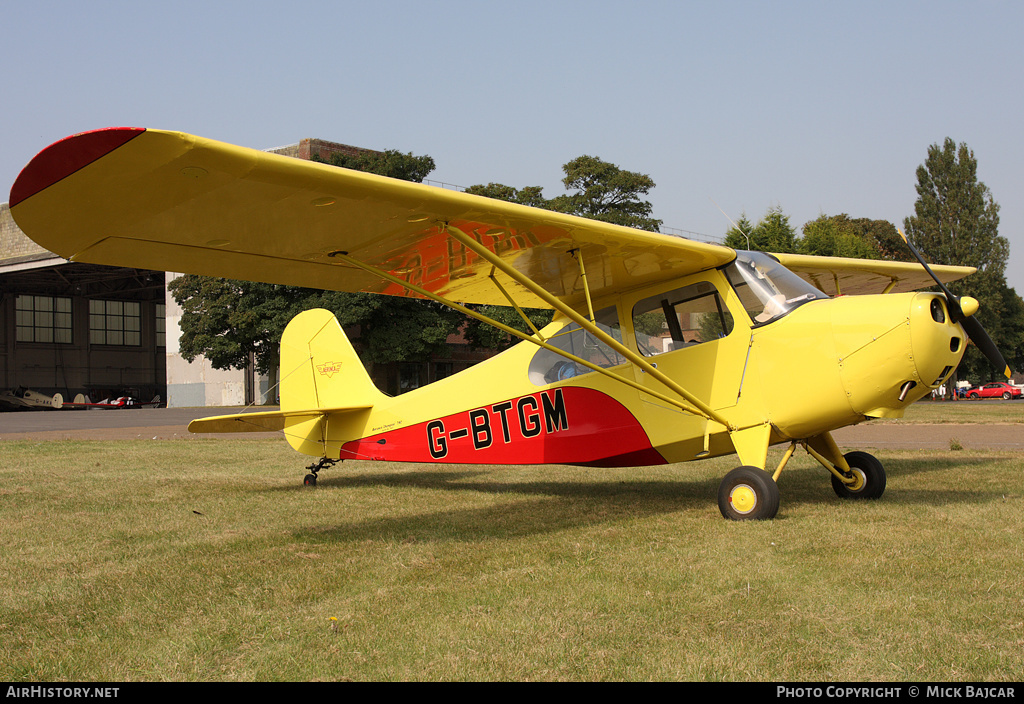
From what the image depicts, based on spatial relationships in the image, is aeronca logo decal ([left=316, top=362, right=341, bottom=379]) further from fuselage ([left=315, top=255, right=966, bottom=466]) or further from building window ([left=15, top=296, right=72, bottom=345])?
building window ([left=15, top=296, right=72, bottom=345])

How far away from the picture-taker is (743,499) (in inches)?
260

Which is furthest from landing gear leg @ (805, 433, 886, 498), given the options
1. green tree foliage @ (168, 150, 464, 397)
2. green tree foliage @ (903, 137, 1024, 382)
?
green tree foliage @ (903, 137, 1024, 382)

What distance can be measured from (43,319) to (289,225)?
6834 centimetres

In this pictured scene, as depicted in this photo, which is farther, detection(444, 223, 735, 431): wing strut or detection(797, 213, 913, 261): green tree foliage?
detection(797, 213, 913, 261): green tree foliage

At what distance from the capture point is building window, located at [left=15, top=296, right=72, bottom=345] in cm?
6228

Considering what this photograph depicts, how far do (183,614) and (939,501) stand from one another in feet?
21.8

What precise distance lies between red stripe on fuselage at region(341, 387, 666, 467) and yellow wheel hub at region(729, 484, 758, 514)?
3.58 ft

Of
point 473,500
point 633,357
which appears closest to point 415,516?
point 473,500

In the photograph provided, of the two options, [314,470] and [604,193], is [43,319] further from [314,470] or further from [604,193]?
[314,470]

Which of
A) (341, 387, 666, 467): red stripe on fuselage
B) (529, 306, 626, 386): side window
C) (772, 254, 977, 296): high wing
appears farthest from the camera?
(772, 254, 977, 296): high wing

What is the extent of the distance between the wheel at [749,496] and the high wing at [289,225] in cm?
205

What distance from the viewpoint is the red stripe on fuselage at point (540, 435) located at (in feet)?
25.7

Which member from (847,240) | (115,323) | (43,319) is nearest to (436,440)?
(847,240)

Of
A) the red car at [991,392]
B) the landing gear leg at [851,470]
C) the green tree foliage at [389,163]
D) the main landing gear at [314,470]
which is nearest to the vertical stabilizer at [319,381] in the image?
the main landing gear at [314,470]
